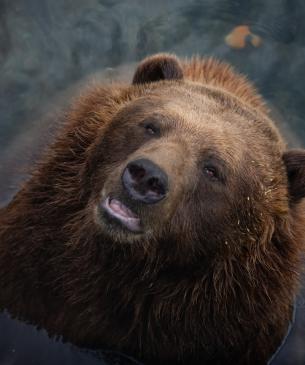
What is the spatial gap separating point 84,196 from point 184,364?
5.84ft

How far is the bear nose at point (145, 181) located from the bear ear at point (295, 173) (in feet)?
5.03

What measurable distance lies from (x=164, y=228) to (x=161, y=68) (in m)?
1.71

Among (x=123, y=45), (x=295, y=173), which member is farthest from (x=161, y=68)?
(x=123, y=45)

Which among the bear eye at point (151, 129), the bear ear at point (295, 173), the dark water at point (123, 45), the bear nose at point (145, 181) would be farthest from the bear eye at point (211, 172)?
the dark water at point (123, 45)

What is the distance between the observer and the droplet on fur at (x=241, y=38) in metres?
10.9

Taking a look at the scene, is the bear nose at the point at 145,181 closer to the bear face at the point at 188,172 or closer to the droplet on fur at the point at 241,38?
the bear face at the point at 188,172

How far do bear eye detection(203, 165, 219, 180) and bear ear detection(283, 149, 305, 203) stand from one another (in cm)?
89

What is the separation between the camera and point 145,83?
6.92 meters

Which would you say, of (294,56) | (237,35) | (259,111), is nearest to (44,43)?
(237,35)

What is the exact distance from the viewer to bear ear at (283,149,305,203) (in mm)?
6457

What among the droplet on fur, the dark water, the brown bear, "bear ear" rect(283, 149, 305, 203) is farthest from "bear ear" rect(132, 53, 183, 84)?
the droplet on fur

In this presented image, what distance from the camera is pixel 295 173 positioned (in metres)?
6.52

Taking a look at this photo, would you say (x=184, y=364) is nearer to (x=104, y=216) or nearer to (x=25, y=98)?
(x=104, y=216)

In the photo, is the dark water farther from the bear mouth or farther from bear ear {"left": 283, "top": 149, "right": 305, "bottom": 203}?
the bear mouth
